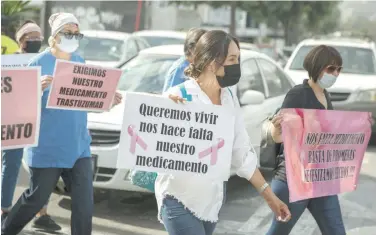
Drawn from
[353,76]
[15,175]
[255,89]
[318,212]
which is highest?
[255,89]

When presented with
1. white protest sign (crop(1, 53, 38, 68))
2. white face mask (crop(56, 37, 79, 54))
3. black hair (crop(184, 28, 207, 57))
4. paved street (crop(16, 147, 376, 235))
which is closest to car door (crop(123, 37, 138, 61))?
paved street (crop(16, 147, 376, 235))

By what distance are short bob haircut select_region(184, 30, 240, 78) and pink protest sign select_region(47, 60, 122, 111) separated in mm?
1313

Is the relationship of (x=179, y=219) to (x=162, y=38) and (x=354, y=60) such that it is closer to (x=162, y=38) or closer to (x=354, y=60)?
(x=354, y=60)

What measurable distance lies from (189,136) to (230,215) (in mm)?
3405

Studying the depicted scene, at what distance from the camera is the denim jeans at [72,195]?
482cm

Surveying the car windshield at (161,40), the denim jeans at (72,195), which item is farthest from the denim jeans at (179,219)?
the car windshield at (161,40)

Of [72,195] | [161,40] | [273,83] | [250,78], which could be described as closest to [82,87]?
[72,195]

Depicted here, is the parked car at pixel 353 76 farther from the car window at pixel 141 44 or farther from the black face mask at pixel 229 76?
the black face mask at pixel 229 76

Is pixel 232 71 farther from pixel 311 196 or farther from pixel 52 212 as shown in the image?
pixel 52 212

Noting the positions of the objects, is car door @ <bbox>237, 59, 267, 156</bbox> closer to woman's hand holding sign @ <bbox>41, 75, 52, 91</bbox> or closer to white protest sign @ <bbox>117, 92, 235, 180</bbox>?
woman's hand holding sign @ <bbox>41, 75, 52, 91</bbox>

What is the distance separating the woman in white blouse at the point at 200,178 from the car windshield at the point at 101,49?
9.59 m

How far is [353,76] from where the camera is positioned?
41.3ft

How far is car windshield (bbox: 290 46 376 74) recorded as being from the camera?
13.0 meters

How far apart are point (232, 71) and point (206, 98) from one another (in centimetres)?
19
